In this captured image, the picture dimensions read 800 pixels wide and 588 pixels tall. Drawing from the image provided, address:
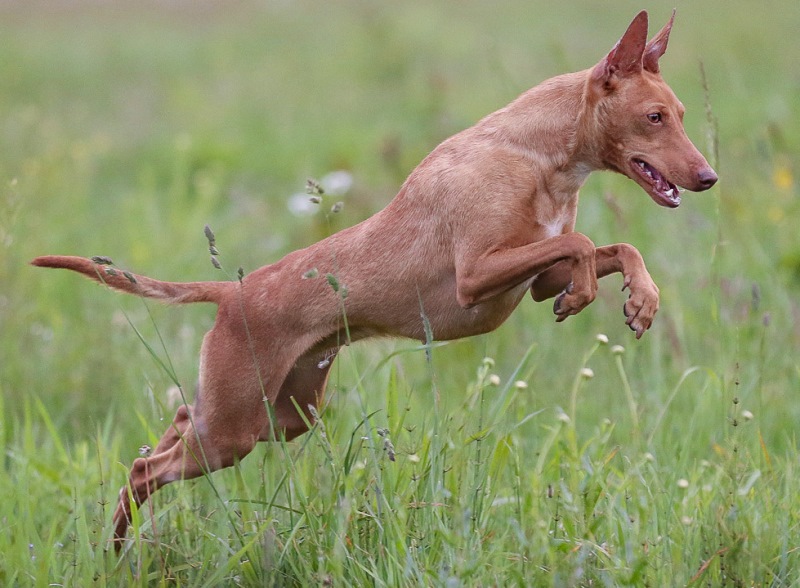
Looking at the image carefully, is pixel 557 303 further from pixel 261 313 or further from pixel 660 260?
pixel 660 260

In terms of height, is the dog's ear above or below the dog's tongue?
above

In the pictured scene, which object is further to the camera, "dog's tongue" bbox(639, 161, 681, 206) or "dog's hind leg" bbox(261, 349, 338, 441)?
"dog's hind leg" bbox(261, 349, 338, 441)

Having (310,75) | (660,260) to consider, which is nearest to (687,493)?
(660,260)

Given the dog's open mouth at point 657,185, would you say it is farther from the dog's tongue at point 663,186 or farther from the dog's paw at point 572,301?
the dog's paw at point 572,301

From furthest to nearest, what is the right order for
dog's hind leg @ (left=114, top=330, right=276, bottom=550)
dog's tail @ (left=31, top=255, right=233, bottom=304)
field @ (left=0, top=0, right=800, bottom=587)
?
dog's tail @ (left=31, top=255, right=233, bottom=304)
dog's hind leg @ (left=114, top=330, right=276, bottom=550)
field @ (left=0, top=0, right=800, bottom=587)

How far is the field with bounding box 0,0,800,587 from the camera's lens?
3553mm

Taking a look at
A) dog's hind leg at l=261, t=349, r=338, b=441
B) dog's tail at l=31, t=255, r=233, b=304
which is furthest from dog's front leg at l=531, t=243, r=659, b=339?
dog's tail at l=31, t=255, r=233, b=304

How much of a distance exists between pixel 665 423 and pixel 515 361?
1133mm

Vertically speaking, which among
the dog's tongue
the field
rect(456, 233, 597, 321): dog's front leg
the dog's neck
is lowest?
the field

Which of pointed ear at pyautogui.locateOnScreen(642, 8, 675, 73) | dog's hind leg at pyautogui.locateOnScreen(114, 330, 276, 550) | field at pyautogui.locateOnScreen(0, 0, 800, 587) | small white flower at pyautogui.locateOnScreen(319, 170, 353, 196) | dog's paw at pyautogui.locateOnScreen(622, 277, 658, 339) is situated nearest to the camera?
dog's paw at pyautogui.locateOnScreen(622, 277, 658, 339)

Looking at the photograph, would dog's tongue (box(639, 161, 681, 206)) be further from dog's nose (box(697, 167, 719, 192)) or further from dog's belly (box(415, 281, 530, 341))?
dog's belly (box(415, 281, 530, 341))

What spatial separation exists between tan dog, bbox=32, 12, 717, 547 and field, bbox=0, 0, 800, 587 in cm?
21

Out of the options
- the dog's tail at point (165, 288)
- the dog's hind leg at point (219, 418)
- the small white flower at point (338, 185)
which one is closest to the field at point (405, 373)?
the small white flower at point (338, 185)

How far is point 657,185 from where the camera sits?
11.9ft
